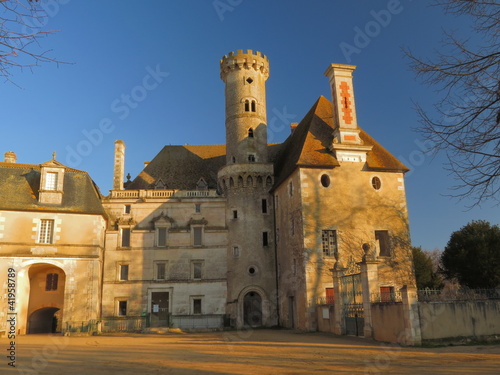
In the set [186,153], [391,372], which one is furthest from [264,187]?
[391,372]

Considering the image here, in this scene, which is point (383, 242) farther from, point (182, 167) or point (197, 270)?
point (182, 167)

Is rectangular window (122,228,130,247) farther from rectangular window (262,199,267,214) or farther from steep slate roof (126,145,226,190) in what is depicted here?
rectangular window (262,199,267,214)

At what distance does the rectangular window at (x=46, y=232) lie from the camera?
2862cm

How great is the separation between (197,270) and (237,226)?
4.56 meters

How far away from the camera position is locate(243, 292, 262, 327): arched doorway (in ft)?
102

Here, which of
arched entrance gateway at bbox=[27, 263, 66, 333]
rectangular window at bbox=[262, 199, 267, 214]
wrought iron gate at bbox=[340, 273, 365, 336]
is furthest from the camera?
rectangular window at bbox=[262, 199, 267, 214]

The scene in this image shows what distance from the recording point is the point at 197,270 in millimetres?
32625

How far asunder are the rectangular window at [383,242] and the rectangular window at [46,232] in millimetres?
21747

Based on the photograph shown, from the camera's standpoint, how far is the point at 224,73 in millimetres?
36000

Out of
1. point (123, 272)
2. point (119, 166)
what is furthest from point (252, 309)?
point (119, 166)

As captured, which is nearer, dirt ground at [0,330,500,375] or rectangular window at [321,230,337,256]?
dirt ground at [0,330,500,375]

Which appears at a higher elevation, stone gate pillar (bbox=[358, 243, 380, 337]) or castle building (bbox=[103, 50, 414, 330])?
castle building (bbox=[103, 50, 414, 330])

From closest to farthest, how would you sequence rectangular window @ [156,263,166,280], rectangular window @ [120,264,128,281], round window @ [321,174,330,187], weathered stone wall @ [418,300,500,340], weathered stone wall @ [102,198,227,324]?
weathered stone wall @ [418,300,500,340], round window @ [321,174,330,187], weathered stone wall @ [102,198,227,324], rectangular window @ [120,264,128,281], rectangular window @ [156,263,166,280]

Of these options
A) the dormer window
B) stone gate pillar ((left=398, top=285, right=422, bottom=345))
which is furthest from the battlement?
stone gate pillar ((left=398, top=285, right=422, bottom=345))
